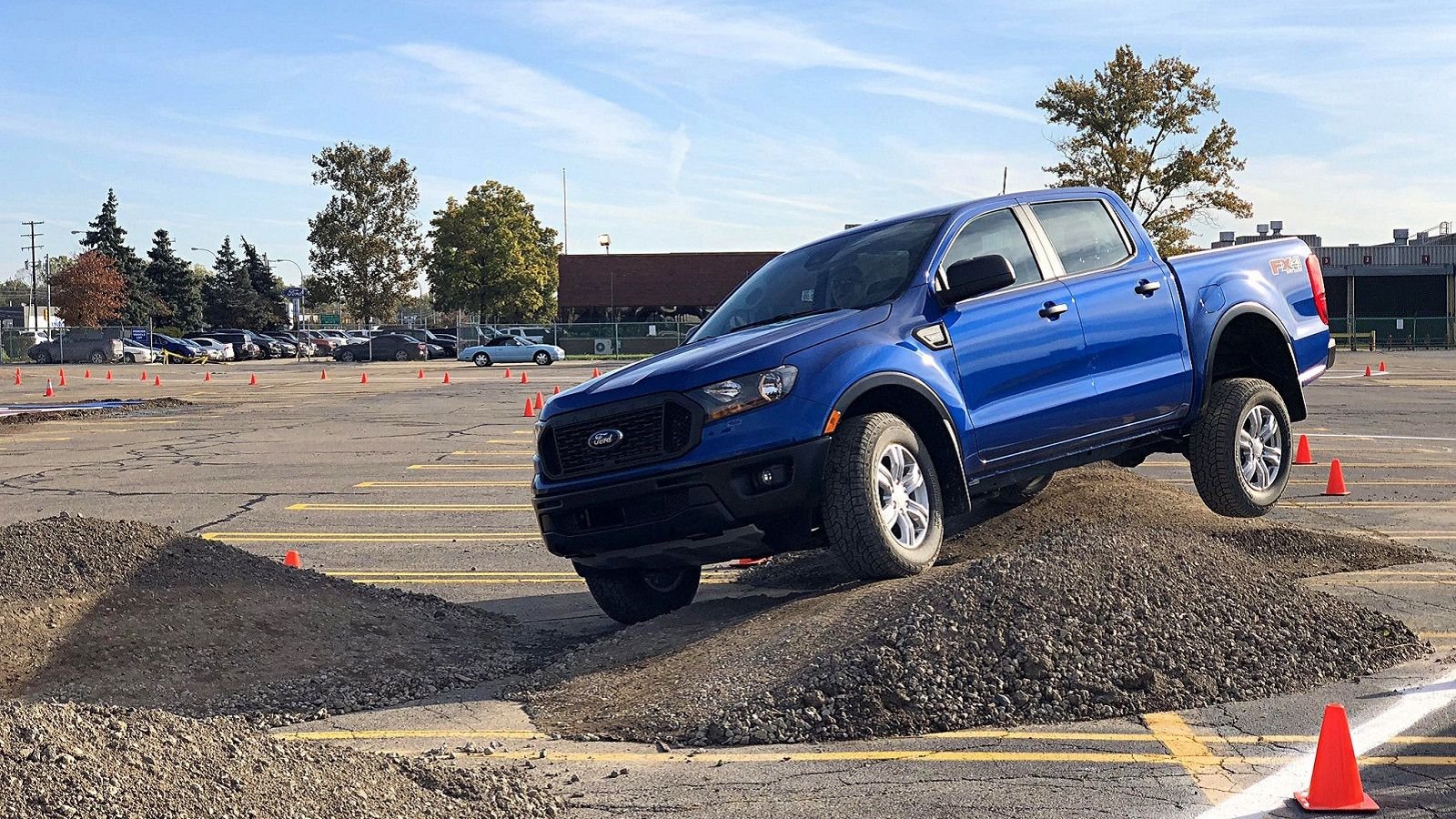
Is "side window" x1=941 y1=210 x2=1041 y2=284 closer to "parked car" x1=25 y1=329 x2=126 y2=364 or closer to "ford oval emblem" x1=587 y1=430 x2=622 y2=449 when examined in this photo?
"ford oval emblem" x1=587 y1=430 x2=622 y2=449

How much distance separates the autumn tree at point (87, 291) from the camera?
92.9 meters

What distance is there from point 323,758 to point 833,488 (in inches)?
113

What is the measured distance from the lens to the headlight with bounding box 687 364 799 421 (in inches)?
267

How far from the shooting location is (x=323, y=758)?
15.4 feet

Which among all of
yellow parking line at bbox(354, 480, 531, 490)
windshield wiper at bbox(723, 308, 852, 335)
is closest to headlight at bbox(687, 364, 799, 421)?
windshield wiper at bbox(723, 308, 852, 335)

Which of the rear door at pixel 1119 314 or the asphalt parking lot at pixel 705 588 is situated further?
the rear door at pixel 1119 314

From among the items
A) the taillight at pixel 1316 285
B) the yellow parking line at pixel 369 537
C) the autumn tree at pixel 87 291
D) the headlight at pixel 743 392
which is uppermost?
the autumn tree at pixel 87 291

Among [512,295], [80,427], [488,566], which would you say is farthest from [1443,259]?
[488,566]

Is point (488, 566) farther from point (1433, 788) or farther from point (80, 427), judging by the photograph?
point (80, 427)

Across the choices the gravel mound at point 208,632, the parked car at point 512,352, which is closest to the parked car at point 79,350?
the parked car at point 512,352

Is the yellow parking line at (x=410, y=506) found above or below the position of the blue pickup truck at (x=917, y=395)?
below

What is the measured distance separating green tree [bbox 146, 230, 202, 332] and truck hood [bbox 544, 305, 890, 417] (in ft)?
346

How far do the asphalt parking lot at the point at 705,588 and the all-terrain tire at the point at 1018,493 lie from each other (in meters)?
1.94

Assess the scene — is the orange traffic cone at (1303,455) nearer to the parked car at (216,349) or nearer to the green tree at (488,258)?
the parked car at (216,349)
